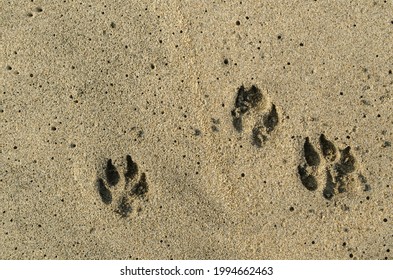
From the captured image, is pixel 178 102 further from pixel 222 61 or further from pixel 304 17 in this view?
pixel 304 17

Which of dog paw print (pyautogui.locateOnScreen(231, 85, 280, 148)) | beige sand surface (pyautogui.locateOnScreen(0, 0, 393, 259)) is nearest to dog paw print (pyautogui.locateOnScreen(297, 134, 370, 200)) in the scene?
beige sand surface (pyautogui.locateOnScreen(0, 0, 393, 259))

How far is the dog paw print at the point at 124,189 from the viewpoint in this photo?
1562 millimetres

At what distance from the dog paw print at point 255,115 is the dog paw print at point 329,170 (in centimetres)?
17

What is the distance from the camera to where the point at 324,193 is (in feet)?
4.98

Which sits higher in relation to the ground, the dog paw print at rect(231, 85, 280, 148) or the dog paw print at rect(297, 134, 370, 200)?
the dog paw print at rect(231, 85, 280, 148)

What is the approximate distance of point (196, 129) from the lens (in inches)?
61.5

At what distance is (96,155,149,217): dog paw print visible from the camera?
1.56m

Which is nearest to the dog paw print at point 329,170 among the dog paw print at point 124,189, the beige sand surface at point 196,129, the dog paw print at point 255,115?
the beige sand surface at point 196,129

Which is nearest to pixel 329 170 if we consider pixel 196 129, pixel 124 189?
pixel 196 129

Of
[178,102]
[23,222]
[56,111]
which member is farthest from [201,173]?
[23,222]

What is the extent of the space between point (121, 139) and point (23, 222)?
57cm

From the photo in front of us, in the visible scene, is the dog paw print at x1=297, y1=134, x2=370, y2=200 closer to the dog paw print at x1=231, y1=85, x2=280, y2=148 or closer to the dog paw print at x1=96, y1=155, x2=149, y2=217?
the dog paw print at x1=231, y1=85, x2=280, y2=148

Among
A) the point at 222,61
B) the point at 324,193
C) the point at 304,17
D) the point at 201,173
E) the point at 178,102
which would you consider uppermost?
the point at 304,17
